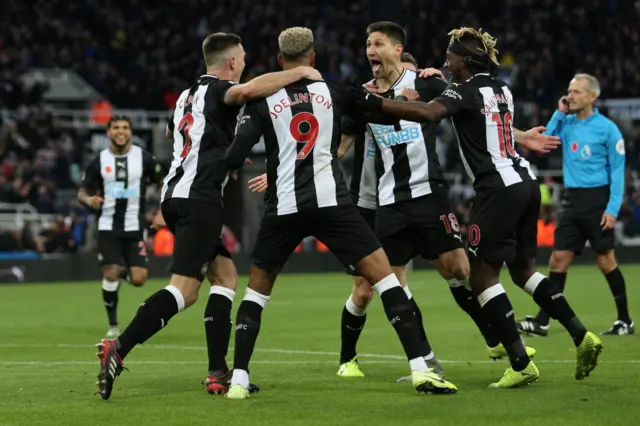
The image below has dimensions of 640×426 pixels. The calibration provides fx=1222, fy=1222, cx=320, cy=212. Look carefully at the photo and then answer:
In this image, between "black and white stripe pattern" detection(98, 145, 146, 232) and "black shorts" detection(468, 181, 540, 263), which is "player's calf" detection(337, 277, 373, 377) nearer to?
"black shorts" detection(468, 181, 540, 263)

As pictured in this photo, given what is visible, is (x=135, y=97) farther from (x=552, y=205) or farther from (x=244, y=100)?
(x=244, y=100)

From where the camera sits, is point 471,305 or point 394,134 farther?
point 471,305

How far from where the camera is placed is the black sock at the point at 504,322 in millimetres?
7629

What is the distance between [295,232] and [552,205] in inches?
792

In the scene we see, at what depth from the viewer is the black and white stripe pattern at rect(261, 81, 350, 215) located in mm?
7340

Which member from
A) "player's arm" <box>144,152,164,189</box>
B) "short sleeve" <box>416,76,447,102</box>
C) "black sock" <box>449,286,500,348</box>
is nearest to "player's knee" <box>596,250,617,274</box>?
"black sock" <box>449,286,500,348</box>

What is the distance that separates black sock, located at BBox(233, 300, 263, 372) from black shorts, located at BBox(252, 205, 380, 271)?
0.33 metres

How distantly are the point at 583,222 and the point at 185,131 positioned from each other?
16.4 feet

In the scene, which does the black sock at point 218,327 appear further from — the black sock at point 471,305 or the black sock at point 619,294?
the black sock at point 619,294

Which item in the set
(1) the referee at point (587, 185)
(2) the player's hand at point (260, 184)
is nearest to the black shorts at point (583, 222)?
(1) the referee at point (587, 185)

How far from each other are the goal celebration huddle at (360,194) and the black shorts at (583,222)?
10.2 ft

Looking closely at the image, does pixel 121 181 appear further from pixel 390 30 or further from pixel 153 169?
pixel 390 30

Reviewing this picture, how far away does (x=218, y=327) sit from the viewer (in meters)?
7.96

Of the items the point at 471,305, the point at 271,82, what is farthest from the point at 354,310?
the point at 271,82
